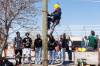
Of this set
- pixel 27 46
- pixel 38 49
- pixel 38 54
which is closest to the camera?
pixel 38 54

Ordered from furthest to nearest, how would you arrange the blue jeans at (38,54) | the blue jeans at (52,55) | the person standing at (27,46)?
the person standing at (27,46) → the blue jeans at (52,55) → the blue jeans at (38,54)

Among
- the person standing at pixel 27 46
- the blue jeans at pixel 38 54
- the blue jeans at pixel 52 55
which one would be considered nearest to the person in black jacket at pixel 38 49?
the blue jeans at pixel 38 54

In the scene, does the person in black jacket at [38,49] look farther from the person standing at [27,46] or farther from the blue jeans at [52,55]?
the blue jeans at [52,55]

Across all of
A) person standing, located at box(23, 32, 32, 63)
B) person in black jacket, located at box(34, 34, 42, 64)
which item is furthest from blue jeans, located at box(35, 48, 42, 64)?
person standing, located at box(23, 32, 32, 63)

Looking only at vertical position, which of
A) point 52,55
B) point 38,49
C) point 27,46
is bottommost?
point 52,55

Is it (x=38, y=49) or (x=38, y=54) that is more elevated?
(x=38, y=49)

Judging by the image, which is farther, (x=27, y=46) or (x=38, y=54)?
(x=27, y=46)

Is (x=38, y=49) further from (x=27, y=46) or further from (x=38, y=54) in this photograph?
(x=27, y=46)

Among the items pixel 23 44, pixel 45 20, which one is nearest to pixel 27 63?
pixel 23 44

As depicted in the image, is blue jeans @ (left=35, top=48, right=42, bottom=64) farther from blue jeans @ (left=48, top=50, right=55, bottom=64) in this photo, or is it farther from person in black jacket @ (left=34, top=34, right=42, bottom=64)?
blue jeans @ (left=48, top=50, right=55, bottom=64)

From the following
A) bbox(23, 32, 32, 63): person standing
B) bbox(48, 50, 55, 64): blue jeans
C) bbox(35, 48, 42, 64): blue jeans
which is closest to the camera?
bbox(35, 48, 42, 64): blue jeans

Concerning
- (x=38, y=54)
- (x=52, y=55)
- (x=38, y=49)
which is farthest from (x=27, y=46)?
(x=52, y=55)

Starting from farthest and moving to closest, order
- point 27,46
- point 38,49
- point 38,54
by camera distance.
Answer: point 27,46 → point 38,49 → point 38,54

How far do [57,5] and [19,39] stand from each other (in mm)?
4064
